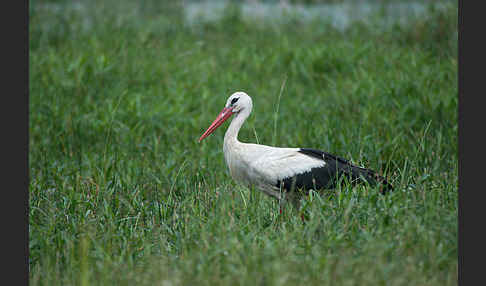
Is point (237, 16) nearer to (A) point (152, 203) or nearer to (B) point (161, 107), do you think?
(B) point (161, 107)

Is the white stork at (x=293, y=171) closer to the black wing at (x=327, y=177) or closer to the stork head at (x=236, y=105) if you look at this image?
the black wing at (x=327, y=177)

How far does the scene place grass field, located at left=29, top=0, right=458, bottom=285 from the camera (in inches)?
133

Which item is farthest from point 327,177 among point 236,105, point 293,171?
point 236,105

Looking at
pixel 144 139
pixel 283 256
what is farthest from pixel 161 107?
pixel 283 256

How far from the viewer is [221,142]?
20.7 ft

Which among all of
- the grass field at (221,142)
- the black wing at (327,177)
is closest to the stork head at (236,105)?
the grass field at (221,142)

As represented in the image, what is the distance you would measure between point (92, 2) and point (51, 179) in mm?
5580

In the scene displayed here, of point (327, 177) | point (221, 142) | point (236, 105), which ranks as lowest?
point (221, 142)

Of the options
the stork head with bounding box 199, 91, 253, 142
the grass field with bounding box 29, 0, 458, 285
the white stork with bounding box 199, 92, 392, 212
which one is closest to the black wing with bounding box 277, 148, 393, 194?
the white stork with bounding box 199, 92, 392, 212

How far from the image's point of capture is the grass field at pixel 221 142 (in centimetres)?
338

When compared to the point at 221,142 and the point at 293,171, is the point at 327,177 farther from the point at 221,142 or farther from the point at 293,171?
the point at 221,142

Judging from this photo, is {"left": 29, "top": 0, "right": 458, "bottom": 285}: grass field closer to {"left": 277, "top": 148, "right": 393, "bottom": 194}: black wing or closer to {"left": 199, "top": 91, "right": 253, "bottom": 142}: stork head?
{"left": 277, "top": 148, "right": 393, "bottom": 194}: black wing

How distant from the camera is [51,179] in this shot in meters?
5.25

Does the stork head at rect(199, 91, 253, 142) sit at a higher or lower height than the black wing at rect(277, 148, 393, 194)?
higher
